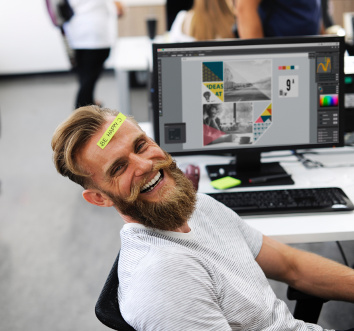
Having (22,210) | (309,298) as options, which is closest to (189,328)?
(309,298)

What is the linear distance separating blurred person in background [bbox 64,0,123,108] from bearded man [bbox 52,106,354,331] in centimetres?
295

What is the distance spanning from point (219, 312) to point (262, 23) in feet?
6.79

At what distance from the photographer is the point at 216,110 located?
177 cm

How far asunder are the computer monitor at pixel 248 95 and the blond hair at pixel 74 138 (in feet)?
1.99

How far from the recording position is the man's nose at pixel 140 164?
1.16 metres

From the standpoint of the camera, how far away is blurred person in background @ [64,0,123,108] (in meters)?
4.13

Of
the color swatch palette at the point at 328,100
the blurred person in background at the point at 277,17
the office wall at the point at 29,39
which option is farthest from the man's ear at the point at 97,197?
the office wall at the point at 29,39

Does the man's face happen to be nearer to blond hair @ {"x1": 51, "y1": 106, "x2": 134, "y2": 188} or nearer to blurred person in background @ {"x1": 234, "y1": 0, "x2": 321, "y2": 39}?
blond hair @ {"x1": 51, "y1": 106, "x2": 134, "y2": 188}

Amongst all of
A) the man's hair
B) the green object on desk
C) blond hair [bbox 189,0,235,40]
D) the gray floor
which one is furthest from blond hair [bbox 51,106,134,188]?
blond hair [bbox 189,0,235,40]

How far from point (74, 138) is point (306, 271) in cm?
74

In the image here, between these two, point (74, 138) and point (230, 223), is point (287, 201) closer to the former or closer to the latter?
point (230, 223)

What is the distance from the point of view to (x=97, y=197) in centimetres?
120

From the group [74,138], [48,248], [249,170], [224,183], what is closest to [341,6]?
[48,248]

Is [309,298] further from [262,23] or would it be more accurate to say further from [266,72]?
[262,23]
